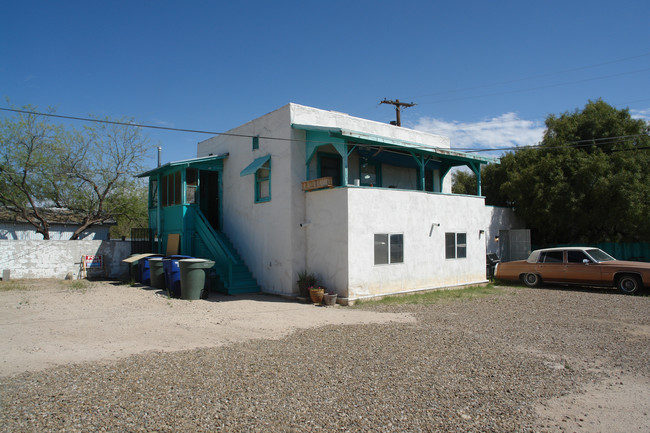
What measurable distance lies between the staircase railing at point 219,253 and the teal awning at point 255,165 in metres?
2.47

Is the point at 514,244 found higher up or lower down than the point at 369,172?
lower down

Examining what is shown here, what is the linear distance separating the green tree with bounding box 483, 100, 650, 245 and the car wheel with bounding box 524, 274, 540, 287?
529cm

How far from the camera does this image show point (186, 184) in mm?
17016

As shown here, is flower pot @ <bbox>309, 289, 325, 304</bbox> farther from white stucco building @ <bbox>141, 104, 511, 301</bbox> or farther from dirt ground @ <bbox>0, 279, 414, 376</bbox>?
white stucco building @ <bbox>141, 104, 511, 301</bbox>

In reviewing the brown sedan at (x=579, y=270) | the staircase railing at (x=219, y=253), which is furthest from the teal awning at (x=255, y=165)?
the brown sedan at (x=579, y=270)

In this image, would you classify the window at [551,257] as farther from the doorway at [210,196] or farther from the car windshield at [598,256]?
the doorway at [210,196]

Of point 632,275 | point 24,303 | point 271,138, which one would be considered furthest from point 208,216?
point 632,275

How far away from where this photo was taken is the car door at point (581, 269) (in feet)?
50.3

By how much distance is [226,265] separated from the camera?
14891 mm

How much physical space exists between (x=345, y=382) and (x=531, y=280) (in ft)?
45.5

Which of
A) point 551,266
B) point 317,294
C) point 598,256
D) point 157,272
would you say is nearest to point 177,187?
point 157,272

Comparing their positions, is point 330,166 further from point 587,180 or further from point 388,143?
point 587,180

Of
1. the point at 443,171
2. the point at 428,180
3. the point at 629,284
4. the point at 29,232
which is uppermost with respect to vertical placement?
the point at 443,171

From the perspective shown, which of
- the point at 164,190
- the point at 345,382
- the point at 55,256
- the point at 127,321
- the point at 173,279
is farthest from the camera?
the point at 164,190
